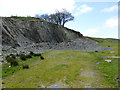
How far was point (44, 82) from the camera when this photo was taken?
10492mm

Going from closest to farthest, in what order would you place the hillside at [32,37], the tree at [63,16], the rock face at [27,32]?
the hillside at [32,37] < the rock face at [27,32] < the tree at [63,16]

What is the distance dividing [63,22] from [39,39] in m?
33.3

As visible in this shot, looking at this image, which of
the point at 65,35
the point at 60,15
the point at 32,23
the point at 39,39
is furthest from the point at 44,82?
the point at 60,15

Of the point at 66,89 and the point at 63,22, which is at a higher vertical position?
the point at 63,22

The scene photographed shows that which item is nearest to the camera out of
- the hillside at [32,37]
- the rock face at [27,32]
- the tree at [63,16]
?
the hillside at [32,37]

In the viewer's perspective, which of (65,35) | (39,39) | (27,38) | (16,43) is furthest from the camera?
(65,35)

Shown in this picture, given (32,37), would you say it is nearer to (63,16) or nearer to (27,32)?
(27,32)

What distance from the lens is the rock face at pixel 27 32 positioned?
34.0 m

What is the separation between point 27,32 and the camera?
4334cm

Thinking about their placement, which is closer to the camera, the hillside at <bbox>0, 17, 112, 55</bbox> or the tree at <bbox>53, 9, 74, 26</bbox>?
the hillside at <bbox>0, 17, 112, 55</bbox>

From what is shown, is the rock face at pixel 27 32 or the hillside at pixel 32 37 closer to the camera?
the hillside at pixel 32 37

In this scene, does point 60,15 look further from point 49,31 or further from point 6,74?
point 6,74

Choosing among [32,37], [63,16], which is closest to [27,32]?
[32,37]

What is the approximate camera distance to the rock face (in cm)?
3397
